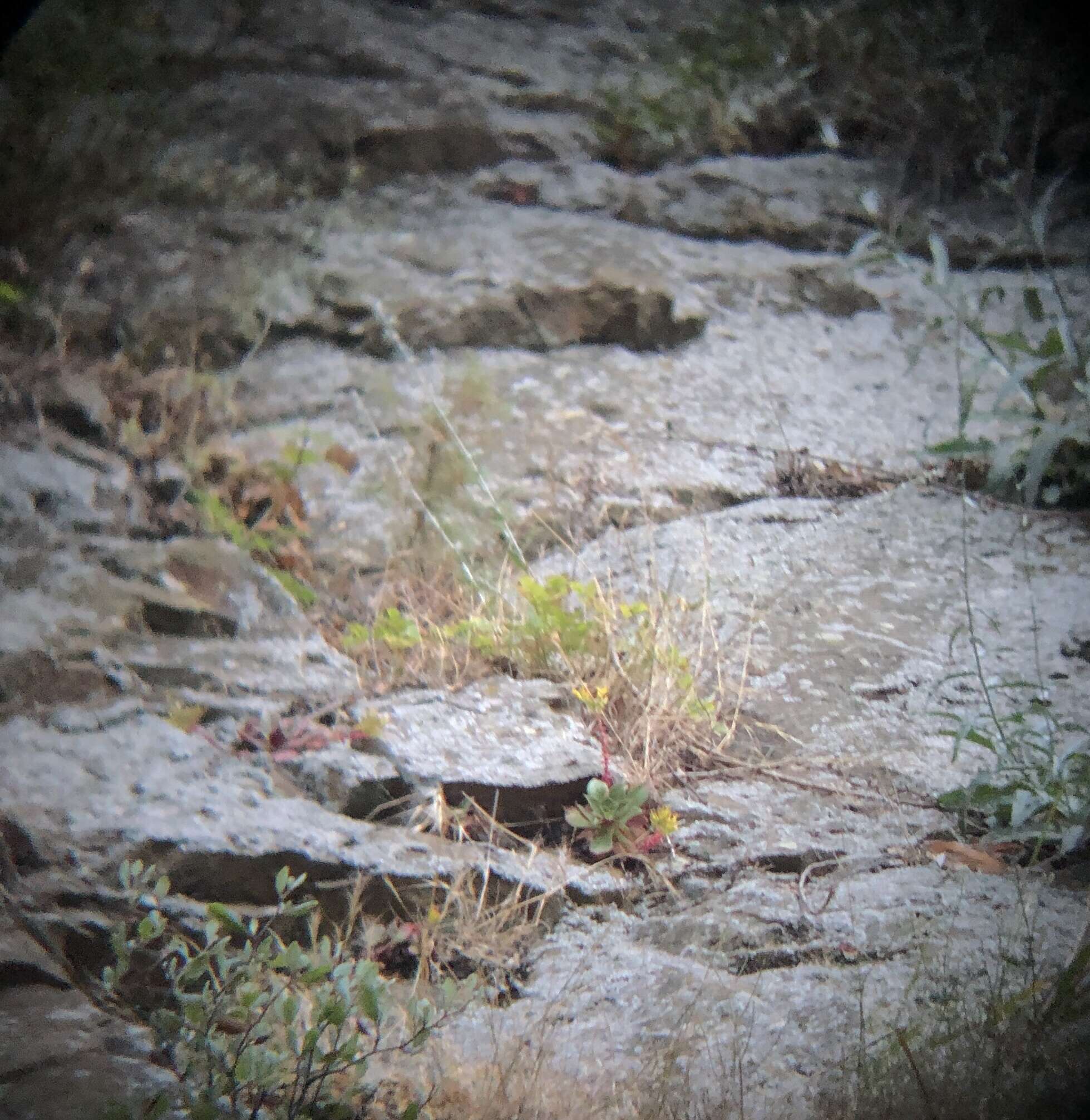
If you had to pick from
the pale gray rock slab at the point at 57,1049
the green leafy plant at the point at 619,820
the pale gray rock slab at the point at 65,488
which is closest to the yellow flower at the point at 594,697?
the green leafy plant at the point at 619,820

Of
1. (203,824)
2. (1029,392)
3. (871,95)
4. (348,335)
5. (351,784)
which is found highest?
(871,95)

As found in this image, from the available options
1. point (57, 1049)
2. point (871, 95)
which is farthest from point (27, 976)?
point (871, 95)

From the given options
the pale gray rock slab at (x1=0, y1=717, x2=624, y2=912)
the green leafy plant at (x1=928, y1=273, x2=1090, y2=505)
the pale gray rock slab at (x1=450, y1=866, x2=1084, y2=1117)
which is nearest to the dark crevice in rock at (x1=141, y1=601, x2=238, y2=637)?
the pale gray rock slab at (x1=0, y1=717, x2=624, y2=912)

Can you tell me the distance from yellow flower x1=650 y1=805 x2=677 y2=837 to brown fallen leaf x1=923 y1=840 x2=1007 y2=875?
65cm

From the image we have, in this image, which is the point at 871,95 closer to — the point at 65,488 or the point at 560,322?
the point at 560,322

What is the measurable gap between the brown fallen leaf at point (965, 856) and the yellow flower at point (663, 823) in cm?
65

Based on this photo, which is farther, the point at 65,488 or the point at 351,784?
the point at 65,488

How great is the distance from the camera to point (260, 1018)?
61.7 inches

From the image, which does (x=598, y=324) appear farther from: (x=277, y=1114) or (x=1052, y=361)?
(x=277, y=1114)

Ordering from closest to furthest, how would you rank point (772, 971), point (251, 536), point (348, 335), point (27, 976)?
point (27, 976), point (772, 971), point (251, 536), point (348, 335)

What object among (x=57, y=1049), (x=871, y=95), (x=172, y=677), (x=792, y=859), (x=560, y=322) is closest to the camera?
(x=57, y=1049)

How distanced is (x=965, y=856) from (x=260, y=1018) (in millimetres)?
1734

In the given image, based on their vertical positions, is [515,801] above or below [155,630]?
below

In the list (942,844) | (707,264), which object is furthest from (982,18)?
(942,844)
